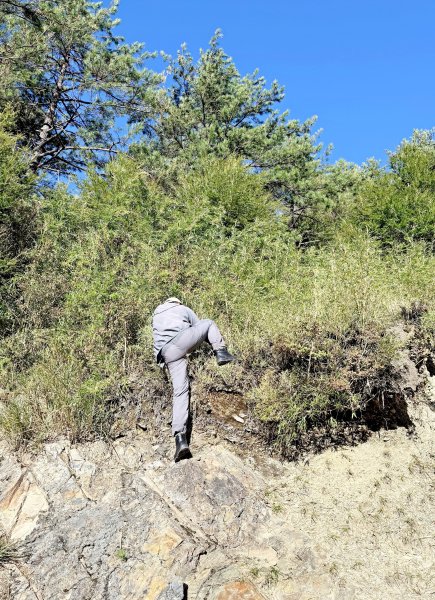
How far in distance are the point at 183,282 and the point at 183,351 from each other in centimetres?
198

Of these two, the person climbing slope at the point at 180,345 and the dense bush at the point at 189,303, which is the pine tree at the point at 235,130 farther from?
the person climbing slope at the point at 180,345

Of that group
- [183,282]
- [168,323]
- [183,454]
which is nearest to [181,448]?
[183,454]

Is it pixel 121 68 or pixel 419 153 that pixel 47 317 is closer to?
pixel 121 68

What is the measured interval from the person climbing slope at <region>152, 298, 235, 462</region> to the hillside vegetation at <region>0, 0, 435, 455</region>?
392 millimetres

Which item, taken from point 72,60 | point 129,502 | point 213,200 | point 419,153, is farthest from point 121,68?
point 129,502

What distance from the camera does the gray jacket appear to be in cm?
516

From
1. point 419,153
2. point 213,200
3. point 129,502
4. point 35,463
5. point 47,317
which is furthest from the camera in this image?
point 419,153

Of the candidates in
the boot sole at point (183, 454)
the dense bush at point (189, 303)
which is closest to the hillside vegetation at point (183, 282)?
the dense bush at point (189, 303)

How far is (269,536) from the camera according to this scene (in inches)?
157

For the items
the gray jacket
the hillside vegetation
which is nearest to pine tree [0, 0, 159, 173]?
the hillside vegetation

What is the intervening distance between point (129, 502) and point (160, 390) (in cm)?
138

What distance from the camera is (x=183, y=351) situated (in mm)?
5059

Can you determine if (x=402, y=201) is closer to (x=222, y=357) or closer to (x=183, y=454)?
(x=222, y=357)

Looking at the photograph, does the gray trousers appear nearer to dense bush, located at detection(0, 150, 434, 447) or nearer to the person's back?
the person's back
